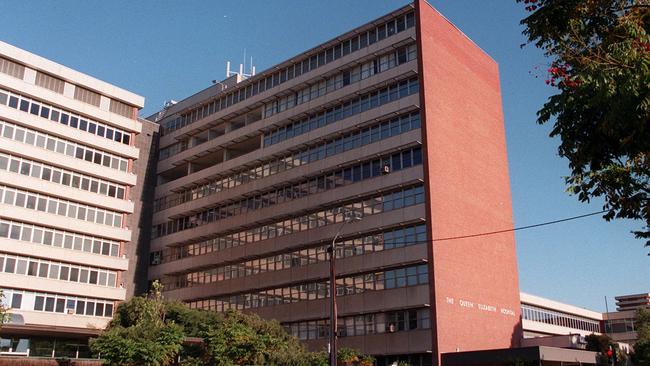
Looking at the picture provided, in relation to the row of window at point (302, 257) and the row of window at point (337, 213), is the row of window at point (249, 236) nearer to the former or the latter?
the row of window at point (337, 213)

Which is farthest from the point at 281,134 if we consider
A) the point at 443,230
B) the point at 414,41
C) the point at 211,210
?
→ the point at 443,230

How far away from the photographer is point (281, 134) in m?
71.3

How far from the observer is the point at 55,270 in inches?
2571

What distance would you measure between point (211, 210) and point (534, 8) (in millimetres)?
63774

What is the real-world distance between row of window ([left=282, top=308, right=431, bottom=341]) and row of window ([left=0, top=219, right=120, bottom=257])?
71.1 ft

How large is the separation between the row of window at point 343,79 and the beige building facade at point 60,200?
17.8m

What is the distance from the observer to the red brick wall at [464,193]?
184ft

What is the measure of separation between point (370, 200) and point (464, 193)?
8753 millimetres

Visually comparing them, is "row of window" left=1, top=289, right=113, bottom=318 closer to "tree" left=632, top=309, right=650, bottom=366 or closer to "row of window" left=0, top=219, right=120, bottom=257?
"row of window" left=0, top=219, right=120, bottom=257

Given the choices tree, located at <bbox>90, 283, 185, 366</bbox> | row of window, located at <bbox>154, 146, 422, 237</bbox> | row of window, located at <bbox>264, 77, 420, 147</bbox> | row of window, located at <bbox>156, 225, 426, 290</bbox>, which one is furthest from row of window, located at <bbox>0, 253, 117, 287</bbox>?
tree, located at <bbox>90, 283, 185, 366</bbox>

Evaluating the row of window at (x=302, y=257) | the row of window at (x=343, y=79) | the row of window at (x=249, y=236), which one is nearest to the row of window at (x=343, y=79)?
the row of window at (x=343, y=79)

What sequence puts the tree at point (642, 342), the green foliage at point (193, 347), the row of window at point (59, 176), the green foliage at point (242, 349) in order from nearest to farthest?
the green foliage at point (193, 347) < the green foliage at point (242, 349) < the row of window at point (59, 176) < the tree at point (642, 342)

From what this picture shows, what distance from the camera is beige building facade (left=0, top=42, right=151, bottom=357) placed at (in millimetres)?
62500

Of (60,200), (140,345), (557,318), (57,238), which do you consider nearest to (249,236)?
(57,238)
